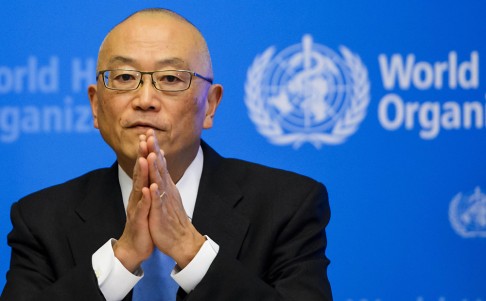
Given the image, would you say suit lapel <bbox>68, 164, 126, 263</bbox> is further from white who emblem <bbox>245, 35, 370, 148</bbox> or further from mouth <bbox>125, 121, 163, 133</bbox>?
white who emblem <bbox>245, 35, 370, 148</bbox>

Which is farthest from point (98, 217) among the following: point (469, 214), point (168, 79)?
point (469, 214)

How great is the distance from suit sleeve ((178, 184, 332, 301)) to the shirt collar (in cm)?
21

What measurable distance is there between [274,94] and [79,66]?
82cm

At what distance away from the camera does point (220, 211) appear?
8.57 ft

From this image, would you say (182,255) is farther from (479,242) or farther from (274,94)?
(479,242)

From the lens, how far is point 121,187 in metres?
2.73

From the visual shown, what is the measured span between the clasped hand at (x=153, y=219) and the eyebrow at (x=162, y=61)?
0.25m

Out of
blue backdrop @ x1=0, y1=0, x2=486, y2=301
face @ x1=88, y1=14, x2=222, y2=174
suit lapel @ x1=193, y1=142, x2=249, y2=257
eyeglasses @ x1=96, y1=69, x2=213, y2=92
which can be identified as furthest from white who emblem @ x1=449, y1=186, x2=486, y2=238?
eyeglasses @ x1=96, y1=69, x2=213, y2=92

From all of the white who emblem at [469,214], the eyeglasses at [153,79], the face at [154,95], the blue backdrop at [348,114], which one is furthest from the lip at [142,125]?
the white who emblem at [469,214]

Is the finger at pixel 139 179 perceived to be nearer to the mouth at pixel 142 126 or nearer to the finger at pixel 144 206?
the finger at pixel 144 206

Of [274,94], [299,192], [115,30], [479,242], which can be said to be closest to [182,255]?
[299,192]

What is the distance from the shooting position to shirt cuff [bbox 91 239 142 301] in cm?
236

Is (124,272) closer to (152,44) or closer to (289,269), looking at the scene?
(289,269)

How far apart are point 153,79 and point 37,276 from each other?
66cm
